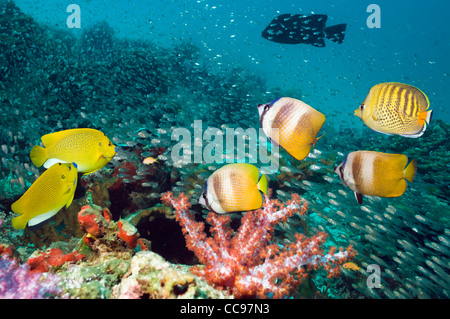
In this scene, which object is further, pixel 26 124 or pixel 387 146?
pixel 387 146

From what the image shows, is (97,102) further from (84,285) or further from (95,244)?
(84,285)

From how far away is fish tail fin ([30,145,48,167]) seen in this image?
6.02 ft

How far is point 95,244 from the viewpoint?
2.95 m

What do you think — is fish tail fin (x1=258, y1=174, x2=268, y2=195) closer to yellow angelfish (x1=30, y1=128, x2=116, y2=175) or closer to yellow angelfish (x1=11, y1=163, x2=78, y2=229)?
yellow angelfish (x1=30, y1=128, x2=116, y2=175)

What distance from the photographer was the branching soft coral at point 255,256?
2.45 meters

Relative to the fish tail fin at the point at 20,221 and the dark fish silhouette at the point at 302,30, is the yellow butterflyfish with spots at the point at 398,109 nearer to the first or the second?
the fish tail fin at the point at 20,221

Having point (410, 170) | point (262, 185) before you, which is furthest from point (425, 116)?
point (262, 185)

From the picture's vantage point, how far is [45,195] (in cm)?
183

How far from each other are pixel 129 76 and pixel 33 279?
26.8ft

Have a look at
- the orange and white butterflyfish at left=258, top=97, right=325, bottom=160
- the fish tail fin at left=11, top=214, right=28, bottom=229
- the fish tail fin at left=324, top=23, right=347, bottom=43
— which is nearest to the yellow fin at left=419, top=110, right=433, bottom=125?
the orange and white butterflyfish at left=258, top=97, right=325, bottom=160

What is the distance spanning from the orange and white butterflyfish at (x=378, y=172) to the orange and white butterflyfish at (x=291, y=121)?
0.50m

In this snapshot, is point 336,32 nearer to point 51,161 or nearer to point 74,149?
point 74,149

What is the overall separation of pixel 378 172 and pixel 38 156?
278 centimetres
